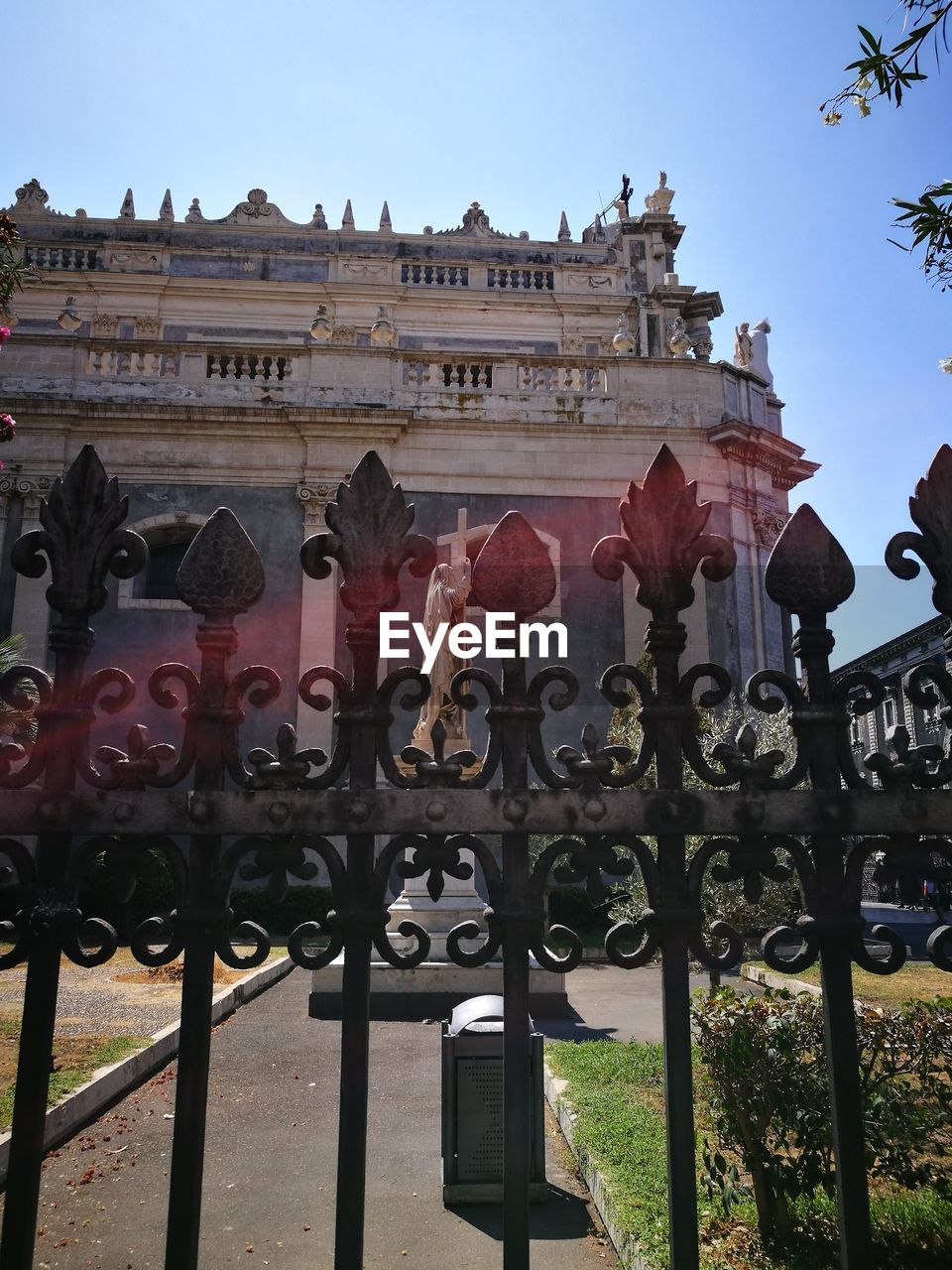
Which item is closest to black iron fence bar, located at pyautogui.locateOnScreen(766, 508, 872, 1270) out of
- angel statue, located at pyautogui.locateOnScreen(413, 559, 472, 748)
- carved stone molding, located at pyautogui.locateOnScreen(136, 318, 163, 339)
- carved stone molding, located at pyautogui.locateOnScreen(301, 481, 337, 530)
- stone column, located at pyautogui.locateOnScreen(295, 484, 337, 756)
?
angel statue, located at pyautogui.locateOnScreen(413, 559, 472, 748)

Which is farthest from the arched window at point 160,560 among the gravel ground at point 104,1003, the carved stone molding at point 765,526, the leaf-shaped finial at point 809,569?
the leaf-shaped finial at point 809,569

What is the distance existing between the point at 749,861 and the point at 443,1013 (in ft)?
25.4

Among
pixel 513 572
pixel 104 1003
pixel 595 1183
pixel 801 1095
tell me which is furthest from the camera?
pixel 104 1003

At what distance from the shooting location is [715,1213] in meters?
4.11

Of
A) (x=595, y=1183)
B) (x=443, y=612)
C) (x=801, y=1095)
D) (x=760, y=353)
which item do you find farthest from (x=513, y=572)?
(x=760, y=353)

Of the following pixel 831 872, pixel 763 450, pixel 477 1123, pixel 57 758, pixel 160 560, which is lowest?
pixel 477 1123

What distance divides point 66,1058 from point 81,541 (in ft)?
19.2

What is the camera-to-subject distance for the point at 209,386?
1680 centimetres

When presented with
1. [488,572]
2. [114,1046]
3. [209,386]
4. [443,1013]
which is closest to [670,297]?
[209,386]

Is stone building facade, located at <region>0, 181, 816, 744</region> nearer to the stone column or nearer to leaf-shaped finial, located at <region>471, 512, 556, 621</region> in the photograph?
the stone column

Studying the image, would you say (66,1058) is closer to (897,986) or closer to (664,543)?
(664,543)

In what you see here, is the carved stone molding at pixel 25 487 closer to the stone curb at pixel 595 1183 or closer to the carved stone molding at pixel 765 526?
the carved stone molding at pixel 765 526

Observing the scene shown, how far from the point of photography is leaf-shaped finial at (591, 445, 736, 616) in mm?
2111

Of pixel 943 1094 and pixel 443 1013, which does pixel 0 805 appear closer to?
pixel 943 1094
